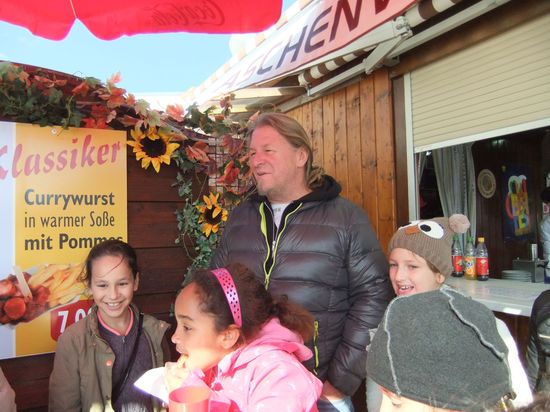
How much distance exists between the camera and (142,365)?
74.4 inches

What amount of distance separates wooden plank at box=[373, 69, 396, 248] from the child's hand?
94.3 inches

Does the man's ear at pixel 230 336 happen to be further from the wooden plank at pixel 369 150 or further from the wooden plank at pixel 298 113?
the wooden plank at pixel 298 113

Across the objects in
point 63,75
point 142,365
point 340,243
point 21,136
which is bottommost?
point 142,365

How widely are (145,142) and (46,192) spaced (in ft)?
1.61

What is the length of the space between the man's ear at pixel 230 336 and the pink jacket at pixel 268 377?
0.05 meters

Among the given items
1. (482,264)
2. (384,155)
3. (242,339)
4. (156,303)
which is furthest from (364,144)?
(242,339)

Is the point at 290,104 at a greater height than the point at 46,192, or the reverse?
the point at 290,104

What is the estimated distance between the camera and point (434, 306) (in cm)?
78

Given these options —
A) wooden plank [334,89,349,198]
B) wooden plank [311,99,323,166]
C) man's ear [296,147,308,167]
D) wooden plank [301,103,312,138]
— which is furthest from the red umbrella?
wooden plank [301,103,312,138]

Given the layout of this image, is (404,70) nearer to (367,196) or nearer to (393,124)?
(393,124)

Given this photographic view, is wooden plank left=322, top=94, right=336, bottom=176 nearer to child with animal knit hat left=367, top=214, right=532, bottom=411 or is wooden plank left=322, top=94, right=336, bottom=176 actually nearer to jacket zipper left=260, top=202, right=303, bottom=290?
child with animal knit hat left=367, top=214, right=532, bottom=411

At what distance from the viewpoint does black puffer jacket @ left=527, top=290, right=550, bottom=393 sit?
62.6 inches

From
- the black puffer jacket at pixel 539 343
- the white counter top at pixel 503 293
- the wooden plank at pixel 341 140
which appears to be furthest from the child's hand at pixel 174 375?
the wooden plank at pixel 341 140

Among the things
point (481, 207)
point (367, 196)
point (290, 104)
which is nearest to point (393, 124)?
point (367, 196)
